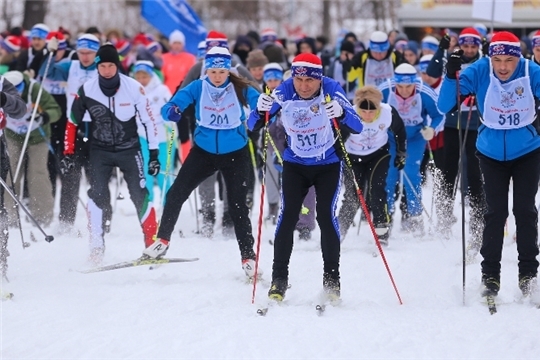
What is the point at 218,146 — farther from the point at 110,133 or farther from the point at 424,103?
the point at 424,103

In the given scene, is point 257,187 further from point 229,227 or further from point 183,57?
point 229,227

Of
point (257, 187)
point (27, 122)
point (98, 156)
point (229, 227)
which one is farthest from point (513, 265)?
point (257, 187)

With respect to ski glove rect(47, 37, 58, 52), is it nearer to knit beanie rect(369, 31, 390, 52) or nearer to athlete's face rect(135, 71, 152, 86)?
athlete's face rect(135, 71, 152, 86)

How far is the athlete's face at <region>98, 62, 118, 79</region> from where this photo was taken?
7438 millimetres

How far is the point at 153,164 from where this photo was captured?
7.39 m

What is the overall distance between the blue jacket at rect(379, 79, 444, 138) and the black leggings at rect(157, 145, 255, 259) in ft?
8.55

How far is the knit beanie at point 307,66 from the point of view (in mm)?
5871

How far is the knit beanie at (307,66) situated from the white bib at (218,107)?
120cm

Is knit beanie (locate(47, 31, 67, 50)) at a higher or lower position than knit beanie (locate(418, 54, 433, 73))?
higher

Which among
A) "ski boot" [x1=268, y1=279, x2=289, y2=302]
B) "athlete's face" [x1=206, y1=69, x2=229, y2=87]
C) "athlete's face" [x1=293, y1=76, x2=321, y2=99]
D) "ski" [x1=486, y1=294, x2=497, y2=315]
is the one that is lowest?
"ski" [x1=486, y1=294, x2=497, y2=315]

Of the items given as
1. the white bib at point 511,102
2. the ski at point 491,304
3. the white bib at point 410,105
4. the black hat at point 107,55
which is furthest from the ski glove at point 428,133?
the black hat at point 107,55

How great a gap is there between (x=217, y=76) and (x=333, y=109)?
1.42 meters

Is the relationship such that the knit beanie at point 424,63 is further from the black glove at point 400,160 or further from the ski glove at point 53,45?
the ski glove at point 53,45

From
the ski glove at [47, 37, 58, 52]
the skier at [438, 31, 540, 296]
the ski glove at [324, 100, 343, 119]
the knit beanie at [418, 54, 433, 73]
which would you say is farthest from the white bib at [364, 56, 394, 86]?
the ski glove at [324, 100, 343, 119]
